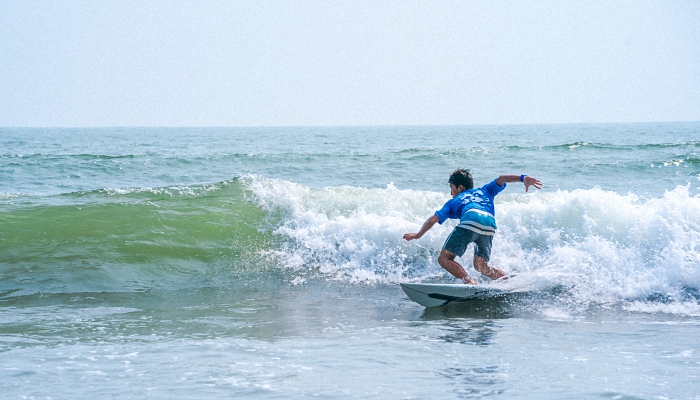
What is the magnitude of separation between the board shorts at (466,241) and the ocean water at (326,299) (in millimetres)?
610

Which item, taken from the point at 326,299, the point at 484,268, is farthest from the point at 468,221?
the point at 326,299

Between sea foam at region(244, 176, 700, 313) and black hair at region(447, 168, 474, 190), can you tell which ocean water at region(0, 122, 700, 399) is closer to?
sea foam at region(244, 176, 700, 313)

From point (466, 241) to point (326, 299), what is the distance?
1.87m

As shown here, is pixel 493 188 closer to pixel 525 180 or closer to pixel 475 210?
pixel 475 210

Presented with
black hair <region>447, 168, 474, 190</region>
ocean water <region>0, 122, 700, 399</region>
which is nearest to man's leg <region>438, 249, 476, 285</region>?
ocean water <region>0, 122, 700, 399</region>

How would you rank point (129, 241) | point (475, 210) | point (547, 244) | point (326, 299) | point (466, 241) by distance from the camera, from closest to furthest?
1. point (475, 210)
2. point (466, 241)
3. point (326, 299)
4. point (547, 244)
5. point (129, 241)

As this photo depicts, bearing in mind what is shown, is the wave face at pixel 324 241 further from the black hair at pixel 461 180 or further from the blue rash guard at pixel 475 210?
the black hair at pixel 461 180

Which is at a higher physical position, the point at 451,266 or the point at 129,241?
the point at 451,266

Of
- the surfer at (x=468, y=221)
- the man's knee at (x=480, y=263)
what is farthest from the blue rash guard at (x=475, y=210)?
the man's knee at (x=480, y=263)

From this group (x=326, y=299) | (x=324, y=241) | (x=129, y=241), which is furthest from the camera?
(x=129, y=241)

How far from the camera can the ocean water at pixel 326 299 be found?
173 inches

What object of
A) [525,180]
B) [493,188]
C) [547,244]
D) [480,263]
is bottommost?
[547,244]

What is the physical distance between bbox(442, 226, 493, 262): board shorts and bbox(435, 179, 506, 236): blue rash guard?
0.07 meters

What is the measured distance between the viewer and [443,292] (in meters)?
6.90
